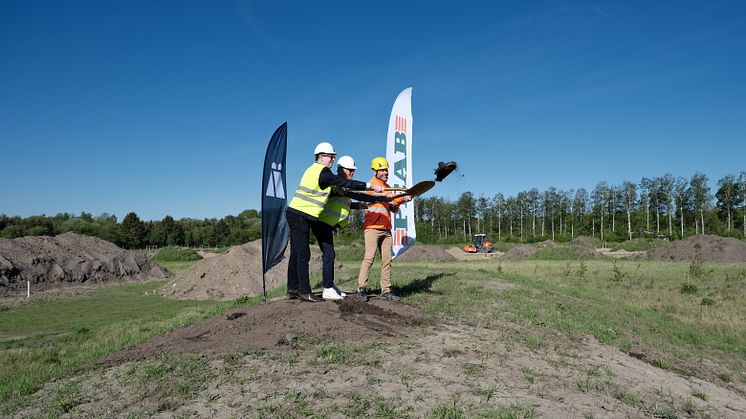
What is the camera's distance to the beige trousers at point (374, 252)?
7.85 m

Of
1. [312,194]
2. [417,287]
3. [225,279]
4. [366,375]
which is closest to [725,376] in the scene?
[417,287]

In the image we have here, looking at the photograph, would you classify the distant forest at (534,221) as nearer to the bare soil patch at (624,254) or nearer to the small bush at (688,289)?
the bare soil patch at (624,254)

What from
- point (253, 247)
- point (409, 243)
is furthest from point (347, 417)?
point (253, 247)

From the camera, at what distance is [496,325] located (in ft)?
23.8

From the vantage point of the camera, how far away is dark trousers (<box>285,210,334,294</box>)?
280 inches

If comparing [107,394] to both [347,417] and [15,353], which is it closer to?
[347,417]

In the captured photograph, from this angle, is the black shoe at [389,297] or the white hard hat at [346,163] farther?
the black shoe at [389,297]

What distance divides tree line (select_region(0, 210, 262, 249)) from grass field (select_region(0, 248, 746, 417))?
57.6m

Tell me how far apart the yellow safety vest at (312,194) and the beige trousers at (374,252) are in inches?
43.0

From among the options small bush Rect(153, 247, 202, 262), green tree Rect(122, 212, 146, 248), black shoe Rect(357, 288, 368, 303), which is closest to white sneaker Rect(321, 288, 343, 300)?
black shoe Rect(357, 288, 368, 303)

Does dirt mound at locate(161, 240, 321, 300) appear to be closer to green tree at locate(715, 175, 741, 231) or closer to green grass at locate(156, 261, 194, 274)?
green grass at locate(156, 261, 194, 274)

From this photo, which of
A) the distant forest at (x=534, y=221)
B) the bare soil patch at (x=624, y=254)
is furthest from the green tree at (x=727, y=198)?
the bare soil patch at (x=624, y=254)

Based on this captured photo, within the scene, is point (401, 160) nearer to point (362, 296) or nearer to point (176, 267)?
point (362, 296)

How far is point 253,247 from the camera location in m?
23.3
